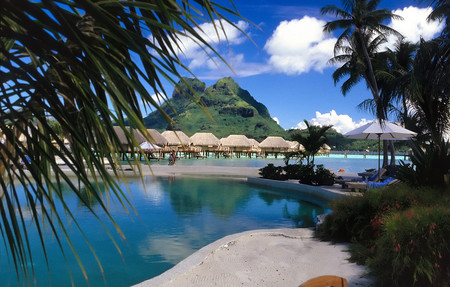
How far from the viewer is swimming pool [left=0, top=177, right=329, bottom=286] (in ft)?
16.6

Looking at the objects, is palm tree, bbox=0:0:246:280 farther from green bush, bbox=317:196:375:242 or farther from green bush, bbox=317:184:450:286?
green bush, bbox=317:196:375:242

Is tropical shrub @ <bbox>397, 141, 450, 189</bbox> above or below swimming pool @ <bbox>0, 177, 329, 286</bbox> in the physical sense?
above

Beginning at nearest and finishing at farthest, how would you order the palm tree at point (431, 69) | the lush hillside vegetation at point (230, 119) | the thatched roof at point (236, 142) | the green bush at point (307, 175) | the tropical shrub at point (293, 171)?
the palm tree at point (431, 69), the green bush at point (307, 175), the tropical shrub at point (293, 171), the thatched roof at point (236, 142), the lush hillside vegetation at point (230, 119)


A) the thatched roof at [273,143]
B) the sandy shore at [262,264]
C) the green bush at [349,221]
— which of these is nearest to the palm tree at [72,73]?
the sandy shore at [262,264]

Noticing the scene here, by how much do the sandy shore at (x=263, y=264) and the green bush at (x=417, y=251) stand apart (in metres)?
0.34

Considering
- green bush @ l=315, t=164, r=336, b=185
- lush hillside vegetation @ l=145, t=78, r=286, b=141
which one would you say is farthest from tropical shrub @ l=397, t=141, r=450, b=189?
lush hillside vegetation @ l=145, t=78, r=286, b=141

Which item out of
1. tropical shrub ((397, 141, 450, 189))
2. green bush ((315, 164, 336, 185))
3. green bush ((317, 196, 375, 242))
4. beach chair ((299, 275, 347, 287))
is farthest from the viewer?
green bush ((315, 164, 336, 185))

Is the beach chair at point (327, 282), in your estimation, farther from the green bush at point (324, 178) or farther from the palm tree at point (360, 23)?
the palm tree at point (360, 23)

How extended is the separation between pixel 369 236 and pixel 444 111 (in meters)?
8.51

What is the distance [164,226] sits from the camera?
7395mm

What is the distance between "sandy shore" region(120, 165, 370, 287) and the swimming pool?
37.9 inches

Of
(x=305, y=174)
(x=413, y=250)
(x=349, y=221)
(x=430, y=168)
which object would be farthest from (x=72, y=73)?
(x=305, y=174)

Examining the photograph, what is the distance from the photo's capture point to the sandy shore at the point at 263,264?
3500mm

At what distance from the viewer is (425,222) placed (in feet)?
10.3
